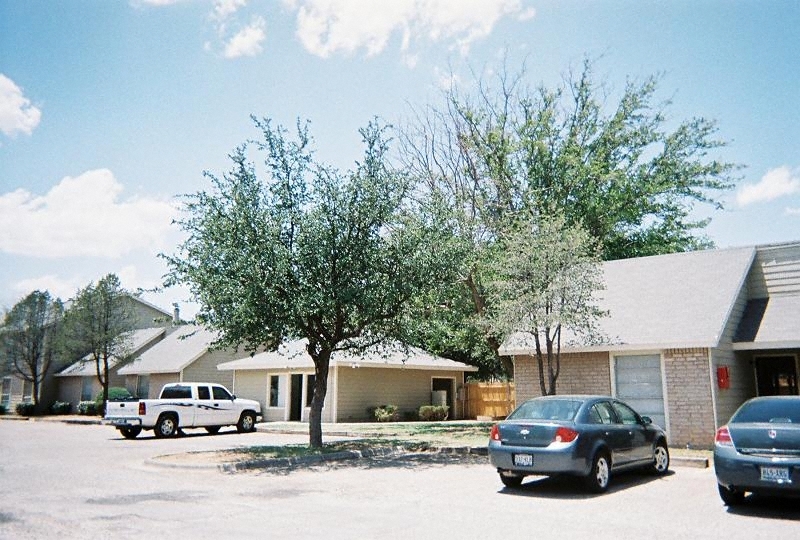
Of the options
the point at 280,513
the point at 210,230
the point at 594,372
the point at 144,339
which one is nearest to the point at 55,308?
the point at 144,339

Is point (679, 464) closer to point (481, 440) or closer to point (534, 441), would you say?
point (534, 441)

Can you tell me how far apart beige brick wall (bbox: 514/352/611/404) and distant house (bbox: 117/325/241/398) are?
21.1 meters

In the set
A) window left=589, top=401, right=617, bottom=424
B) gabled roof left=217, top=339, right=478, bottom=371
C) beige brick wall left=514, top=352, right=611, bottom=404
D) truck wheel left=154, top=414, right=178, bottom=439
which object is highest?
gabled roof left=217, top=339, right=478, bottom=371

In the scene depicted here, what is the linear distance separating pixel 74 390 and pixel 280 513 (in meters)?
40.0

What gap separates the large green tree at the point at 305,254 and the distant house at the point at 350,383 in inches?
472

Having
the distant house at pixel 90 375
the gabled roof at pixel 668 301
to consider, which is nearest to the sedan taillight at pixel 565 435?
the gabled roof at pixel 668 301

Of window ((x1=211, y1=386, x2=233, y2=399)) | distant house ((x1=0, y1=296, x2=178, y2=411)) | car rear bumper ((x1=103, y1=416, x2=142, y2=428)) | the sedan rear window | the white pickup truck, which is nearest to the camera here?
the sedan rear window

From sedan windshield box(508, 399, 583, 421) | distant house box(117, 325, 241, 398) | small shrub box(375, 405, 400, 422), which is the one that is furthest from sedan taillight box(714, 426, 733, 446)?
distant house box(117, 325, 241, 398)

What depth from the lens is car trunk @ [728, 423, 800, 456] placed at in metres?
8.24

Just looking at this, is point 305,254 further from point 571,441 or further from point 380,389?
point 380,389

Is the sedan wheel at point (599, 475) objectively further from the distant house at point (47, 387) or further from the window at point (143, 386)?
the distant house at point (47, 387)

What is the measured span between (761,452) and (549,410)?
341 centimetres

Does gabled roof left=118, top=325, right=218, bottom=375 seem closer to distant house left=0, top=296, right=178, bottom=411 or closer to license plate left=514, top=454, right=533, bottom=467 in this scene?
distant house left=0, top=296, right=178, bottom=411

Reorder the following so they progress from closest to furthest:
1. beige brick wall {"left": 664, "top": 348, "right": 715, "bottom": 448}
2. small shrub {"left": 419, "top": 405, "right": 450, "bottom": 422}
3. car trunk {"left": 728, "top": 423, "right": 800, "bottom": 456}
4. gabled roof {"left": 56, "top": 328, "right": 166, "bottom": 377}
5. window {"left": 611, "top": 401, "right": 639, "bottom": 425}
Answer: car trunk {"left": 728, "top": 423, "right": 800, "bottom": 456}
window {"left": 611, "top": 401, "right": 639, "bottom": 425}
beige brick wall {"left": 664, "top": 348, "right": 715, "bottom": 448}
small shrub {"left": 419, "top": 405, "right": 450, "bottom": 422}
gabled roof {"left": 56, "top": 328, "right": 166, "bottom": 377}
